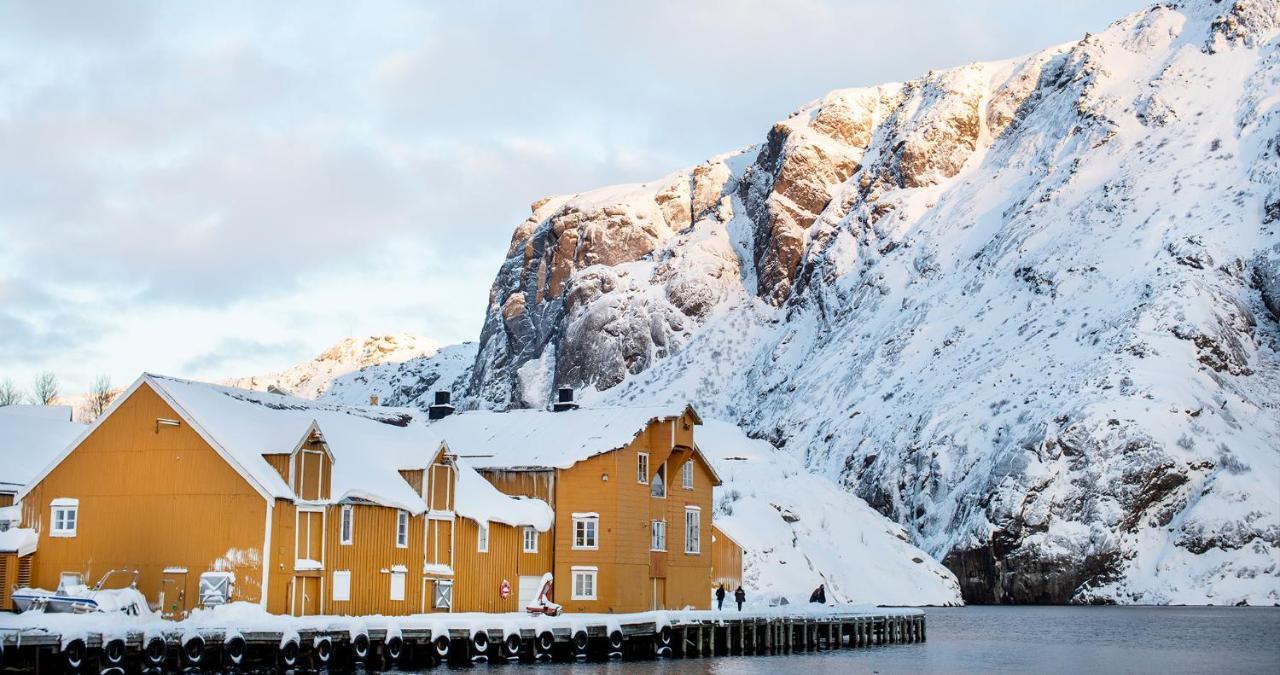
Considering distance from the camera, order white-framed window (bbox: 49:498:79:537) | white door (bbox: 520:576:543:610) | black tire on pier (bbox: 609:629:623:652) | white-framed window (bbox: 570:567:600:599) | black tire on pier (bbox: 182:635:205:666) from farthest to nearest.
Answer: white-framed window (bbox: 570:567:600:599) < white door (bbox: 520:576:543:610) < black tire on pier (bbox: 609:629:623:652) < white-framed window (bbox: 49:498:79:537) < black tire on pier (bbox: 182:635:205:666)

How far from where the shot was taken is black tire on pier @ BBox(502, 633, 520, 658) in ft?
165

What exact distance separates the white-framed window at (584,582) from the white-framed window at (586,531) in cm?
100

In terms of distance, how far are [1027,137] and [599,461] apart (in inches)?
4585

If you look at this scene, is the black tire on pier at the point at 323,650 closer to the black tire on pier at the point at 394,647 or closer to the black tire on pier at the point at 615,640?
the black tire on pier at the point at 394,647

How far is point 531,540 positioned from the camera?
2404 inches

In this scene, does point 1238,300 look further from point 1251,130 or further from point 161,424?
point 161,424

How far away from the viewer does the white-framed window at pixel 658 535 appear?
66500mm

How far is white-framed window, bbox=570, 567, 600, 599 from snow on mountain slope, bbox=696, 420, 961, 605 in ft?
64.3

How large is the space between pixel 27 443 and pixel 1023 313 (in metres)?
96.7

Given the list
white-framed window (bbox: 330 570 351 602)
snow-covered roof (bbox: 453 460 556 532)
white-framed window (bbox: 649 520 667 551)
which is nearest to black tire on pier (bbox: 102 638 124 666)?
white-framed window (bbox: 330 570 351 602)

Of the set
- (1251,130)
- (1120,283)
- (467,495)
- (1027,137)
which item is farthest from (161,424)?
(1027,137)

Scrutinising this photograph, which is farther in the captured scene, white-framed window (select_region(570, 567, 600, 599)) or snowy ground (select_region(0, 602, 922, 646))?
white-framed window (select_region(570, 567, 600, 599))

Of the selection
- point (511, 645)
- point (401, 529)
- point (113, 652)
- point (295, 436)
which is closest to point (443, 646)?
point (511, 645)

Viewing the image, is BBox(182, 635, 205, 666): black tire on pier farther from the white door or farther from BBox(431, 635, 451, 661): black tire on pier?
the white door
